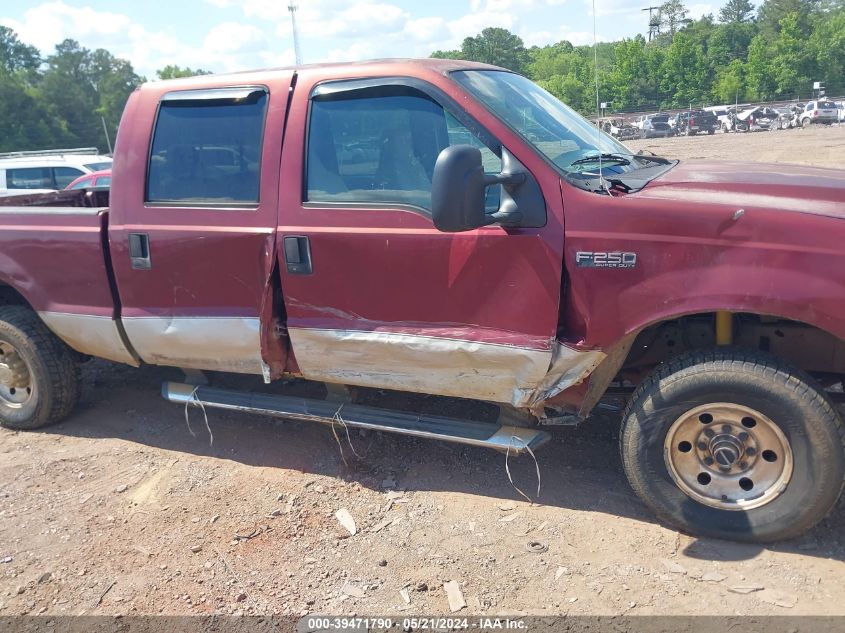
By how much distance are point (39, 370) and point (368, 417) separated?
7.37ft

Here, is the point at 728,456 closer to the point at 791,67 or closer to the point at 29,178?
the point at 29,178

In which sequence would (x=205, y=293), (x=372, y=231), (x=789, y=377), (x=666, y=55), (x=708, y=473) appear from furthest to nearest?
(x=666, y=55) → (x=205, y=293) → (x=372, y=231) → (x=708, y=473) → (x=789, y=377)

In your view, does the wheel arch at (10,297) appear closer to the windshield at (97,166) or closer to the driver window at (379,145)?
the driver window at (379,145)

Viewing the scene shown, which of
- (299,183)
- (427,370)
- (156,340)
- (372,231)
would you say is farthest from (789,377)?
(156,340)

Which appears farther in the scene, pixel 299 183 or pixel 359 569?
pixel 299 183

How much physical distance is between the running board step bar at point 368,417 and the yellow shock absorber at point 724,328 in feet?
2.98

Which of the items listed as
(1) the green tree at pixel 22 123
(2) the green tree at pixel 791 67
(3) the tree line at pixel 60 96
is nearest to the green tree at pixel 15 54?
(3) the tree line at pixel 60 96

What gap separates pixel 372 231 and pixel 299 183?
50cm

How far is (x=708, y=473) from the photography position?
3256 mm

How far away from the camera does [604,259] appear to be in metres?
3.14

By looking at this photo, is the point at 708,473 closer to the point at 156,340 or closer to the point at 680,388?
the point at 680,388

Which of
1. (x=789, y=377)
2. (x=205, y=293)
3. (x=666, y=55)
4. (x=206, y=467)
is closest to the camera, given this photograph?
(x=789, y=377)

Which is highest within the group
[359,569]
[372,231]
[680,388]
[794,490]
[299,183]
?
[299,183]

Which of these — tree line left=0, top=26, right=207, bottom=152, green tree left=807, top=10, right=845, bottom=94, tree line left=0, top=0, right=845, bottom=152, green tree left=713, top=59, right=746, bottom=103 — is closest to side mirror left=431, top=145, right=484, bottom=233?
tree line left=0, top=0, right=845, bottom=152
